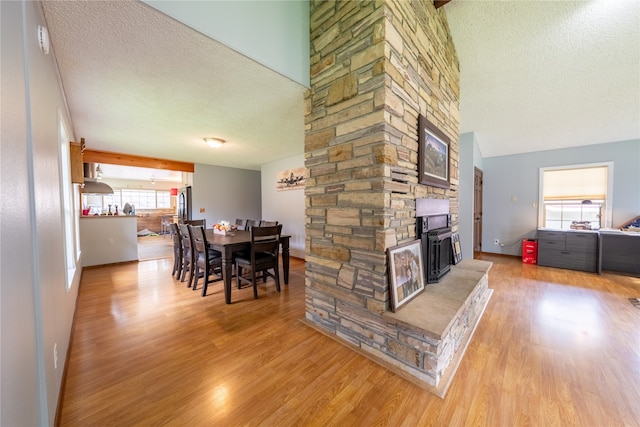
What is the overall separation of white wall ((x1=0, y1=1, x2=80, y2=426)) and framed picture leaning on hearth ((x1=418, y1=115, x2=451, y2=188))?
2.44m

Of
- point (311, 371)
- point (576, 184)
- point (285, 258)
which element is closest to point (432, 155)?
point (311, 371)

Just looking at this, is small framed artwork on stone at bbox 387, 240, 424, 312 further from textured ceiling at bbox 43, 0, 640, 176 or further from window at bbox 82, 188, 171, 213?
window at bbox 82, 188, 171, 213

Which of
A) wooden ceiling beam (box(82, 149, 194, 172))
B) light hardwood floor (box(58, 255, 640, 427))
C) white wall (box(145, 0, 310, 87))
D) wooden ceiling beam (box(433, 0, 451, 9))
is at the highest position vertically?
wooden ceiling beam (box(433, 0, 451, 9))

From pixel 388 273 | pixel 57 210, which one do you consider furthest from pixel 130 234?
pixel 388 273

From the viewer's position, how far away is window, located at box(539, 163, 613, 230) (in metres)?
4.38

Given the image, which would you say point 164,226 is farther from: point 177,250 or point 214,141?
point 214,141

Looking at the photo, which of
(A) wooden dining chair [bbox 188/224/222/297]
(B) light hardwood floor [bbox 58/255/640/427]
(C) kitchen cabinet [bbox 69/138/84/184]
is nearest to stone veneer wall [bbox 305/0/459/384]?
(B) light hardwood floor [bbox 58/255/640/427]

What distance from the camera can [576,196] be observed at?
15.3 ft

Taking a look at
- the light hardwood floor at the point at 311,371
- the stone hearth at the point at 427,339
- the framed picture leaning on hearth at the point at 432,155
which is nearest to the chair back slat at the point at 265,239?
the light hardwood floor at the point at 311,371

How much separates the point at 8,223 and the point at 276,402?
4.98ft

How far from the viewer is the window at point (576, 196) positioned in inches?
173

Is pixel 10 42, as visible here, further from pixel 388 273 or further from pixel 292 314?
pixel 292 314

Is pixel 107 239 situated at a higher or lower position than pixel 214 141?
lower

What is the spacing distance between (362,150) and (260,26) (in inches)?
52.7
